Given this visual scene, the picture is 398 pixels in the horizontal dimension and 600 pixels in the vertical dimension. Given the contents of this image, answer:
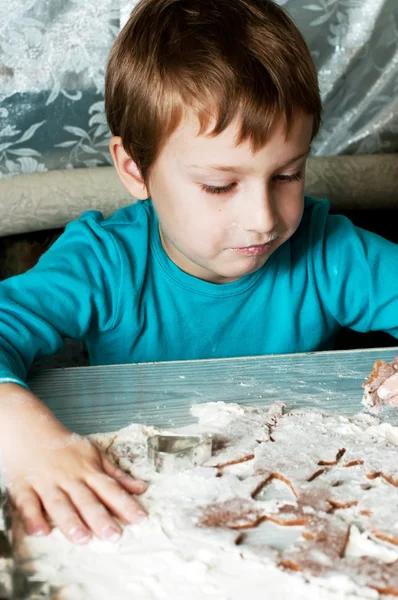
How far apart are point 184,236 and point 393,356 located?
1.20ft

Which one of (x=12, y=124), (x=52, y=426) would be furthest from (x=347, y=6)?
(x=52, y=426)

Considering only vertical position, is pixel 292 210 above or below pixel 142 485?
above

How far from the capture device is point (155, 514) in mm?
755

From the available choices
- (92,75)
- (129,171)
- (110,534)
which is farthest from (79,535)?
(92,75)

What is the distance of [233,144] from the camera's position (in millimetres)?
1032

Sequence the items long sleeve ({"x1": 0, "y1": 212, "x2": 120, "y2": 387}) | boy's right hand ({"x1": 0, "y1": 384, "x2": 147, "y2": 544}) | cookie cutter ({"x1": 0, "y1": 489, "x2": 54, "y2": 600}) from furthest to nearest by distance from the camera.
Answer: long sleeve ({"x1": 0, "y1": 212, "x2": 120, "y2": 387})
boy's right hand ({"x1": 0, "y1": 384, "x2": 147, "y2": 544})
cookie cutter ({"x1": 0, "y1": 489, "x2": 54, "y2": 600})

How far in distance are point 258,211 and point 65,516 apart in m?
0.50

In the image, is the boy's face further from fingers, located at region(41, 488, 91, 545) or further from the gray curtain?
the gray curtain

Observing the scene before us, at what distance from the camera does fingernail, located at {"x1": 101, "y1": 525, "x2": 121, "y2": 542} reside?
71 centimetres

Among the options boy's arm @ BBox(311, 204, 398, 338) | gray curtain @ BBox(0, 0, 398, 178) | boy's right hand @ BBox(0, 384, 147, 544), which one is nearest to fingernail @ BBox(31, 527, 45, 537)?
boy's right hand @ BBox(0, 384, 147, 544)

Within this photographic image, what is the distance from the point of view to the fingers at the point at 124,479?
79 centimetres

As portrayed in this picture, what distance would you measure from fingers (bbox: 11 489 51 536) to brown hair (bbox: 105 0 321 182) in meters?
0.54

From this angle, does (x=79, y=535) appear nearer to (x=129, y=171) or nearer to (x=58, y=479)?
(x=58, y=479)

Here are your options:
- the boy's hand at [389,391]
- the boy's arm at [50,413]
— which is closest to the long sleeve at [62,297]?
the boy's arm at [50,413]
